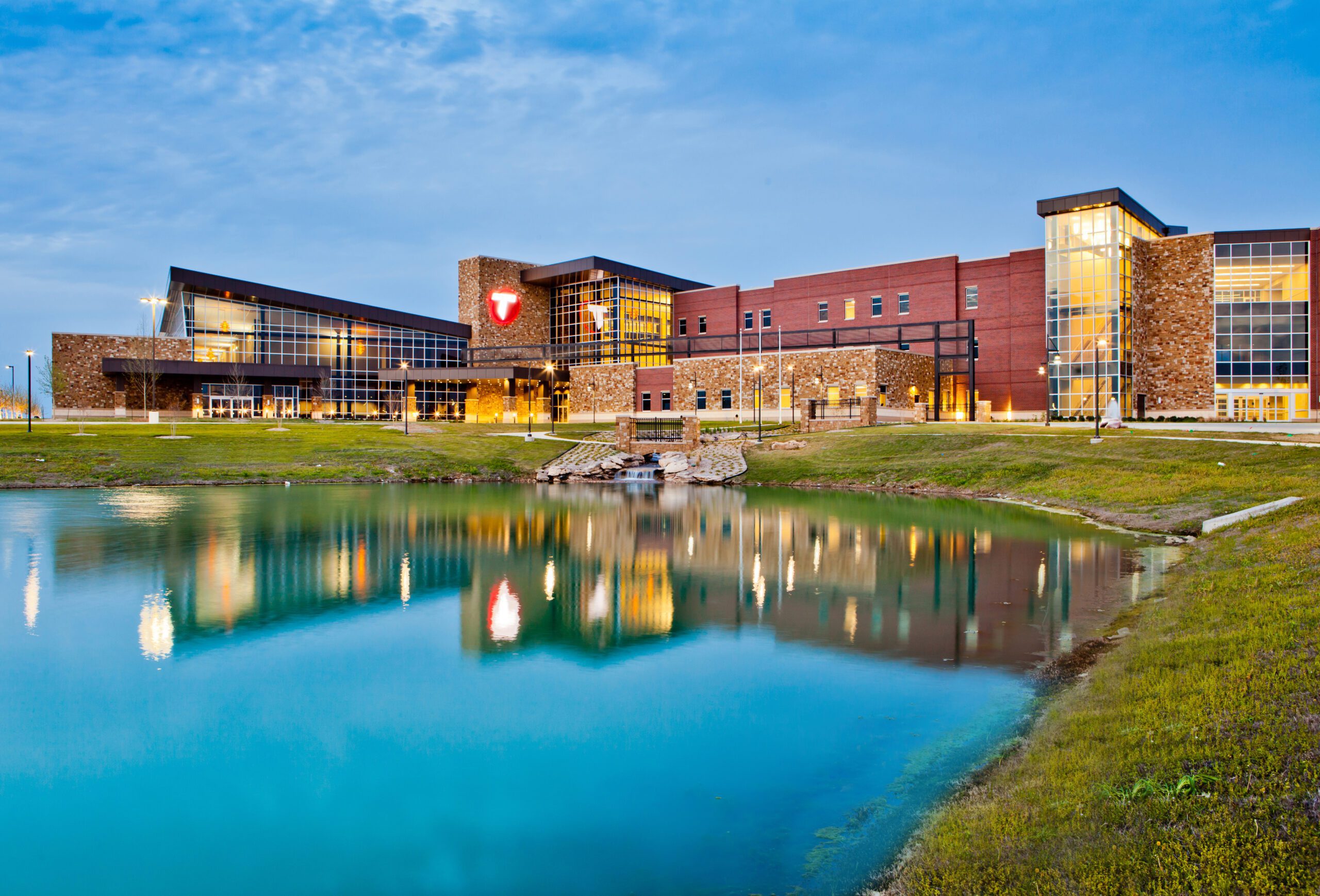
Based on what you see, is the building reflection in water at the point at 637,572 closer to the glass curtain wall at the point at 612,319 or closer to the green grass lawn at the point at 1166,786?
the green grass lawn at the point at 1166,786

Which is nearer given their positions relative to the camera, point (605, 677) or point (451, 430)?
point (605, 677)

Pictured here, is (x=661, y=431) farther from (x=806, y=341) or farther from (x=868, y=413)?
(x=806, y=341)

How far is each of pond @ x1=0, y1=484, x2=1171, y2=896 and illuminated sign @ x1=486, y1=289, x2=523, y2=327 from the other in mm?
63206

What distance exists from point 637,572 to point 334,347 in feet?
210

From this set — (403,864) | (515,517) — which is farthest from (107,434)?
(403,864)

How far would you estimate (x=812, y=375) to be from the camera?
59906 mm

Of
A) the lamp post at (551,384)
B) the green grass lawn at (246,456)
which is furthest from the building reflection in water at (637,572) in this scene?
the lamp post at (551,384)

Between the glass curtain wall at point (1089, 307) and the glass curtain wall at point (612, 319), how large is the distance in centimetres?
3217

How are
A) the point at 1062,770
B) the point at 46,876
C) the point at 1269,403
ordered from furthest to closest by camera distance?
the point at 1269,403 → the point at 1062,770 → the point at 46,876

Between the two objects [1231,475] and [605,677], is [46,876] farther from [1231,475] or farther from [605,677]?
[1231,475]

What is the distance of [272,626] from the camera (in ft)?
39.1

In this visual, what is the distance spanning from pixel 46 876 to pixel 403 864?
2.35m

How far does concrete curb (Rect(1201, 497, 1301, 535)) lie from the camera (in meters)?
16.0

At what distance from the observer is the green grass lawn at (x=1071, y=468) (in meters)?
21.1
